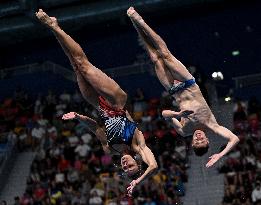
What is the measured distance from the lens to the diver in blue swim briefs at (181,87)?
41.5 ft

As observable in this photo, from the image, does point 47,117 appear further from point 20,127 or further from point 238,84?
point 238,84

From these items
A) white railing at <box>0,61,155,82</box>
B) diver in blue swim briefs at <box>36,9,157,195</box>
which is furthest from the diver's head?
white railing at <box>0,61,155,82</box>

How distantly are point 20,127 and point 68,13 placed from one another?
17.4 feet

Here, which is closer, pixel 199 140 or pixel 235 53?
pixel 199 140

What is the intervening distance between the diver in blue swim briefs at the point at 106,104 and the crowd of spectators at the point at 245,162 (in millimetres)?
7394

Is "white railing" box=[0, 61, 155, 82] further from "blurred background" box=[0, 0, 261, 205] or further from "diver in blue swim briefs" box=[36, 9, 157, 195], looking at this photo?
"diver in blue swim briefs" box=[36, 9, 157, 195]

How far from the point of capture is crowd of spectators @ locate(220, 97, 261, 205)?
63.4 feet

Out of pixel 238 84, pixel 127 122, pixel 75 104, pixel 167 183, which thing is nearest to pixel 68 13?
pixel 75 104

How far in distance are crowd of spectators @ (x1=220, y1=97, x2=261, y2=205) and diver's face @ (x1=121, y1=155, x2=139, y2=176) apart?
7759mm

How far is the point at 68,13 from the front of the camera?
86.4ft

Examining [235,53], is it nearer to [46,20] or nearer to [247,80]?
[247,80]

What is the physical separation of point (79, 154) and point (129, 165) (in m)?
11.6

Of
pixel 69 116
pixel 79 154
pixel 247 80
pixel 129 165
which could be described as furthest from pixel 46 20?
pixel 247 80

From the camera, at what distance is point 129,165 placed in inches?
473
